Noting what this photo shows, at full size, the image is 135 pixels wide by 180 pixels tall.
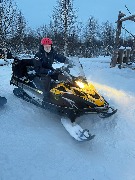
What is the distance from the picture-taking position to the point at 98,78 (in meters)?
10.3

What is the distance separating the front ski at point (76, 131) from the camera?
204 inches

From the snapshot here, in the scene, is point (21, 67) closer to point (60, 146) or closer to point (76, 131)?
point (76, 131)

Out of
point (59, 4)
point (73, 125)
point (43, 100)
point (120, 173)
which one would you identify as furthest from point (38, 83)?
point (59, 4)

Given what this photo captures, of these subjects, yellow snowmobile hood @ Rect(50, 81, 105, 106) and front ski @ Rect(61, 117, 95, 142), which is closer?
front ski @ Rect(61, 117, 95, 142)

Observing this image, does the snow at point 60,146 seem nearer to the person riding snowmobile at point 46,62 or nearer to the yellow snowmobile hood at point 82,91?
the yellow snowmobile hood at point 82,91

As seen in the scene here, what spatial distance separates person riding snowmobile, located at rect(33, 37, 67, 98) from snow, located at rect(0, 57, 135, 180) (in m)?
0.85

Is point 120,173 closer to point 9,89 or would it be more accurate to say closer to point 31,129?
point 31,129

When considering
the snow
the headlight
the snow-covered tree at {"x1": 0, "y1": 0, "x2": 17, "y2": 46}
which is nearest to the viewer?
the snow

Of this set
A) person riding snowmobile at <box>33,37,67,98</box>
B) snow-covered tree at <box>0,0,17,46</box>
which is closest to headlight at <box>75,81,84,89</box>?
person riding snowmobile at <box>33,37,67,98</box>

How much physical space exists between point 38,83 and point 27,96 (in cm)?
59

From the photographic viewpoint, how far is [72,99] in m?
5.74

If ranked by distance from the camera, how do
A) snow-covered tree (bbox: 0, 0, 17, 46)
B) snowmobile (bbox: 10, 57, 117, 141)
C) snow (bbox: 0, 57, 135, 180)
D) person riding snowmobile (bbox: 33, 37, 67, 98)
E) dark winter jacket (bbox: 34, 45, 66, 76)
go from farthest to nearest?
snow-covered tree (bbox: 0, 0, 17, 46), dark winter jacket (bbox: 34, 45, 66, 76), person riding snowmobile (bbox: 33, 37, 67, 98), snowmobile (bbox: 10, 57, 117, 141), snow (bbox: 0, 57, 135, 180)

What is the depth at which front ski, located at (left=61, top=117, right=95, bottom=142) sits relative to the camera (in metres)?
5.19

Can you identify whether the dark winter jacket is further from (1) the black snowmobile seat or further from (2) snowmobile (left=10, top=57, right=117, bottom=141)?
(1) the black snowmobile seat
